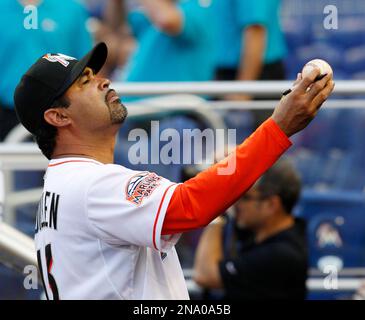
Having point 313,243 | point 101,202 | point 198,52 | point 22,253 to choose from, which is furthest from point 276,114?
point 198,52

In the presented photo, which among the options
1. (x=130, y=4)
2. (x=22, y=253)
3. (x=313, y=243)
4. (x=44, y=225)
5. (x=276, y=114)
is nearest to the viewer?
(x=276, y=114)

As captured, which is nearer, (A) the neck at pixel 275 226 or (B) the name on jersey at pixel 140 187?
(B) the name on jersey at pixel 140 187

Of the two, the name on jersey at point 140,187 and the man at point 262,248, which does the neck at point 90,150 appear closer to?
the name on jersey at point 140,187

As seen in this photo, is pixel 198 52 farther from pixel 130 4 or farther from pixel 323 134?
pixel 130 4


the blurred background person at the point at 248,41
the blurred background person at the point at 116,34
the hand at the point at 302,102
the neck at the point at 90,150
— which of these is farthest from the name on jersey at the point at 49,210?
the blurred background person at the point at 116,34

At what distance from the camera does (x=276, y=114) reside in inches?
114

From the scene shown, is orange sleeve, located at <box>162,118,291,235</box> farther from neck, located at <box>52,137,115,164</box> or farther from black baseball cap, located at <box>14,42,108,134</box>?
black baseball cap, located at <box>14,42,108,134</box>

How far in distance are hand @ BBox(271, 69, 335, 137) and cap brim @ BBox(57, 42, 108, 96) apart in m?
0.69

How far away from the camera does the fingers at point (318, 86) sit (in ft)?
9.23

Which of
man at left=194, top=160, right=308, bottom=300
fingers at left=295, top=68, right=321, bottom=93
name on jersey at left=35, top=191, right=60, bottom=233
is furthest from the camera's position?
man at left=194, top=160, right=308, bottom=300

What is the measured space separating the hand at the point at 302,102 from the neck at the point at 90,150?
0.59 metres

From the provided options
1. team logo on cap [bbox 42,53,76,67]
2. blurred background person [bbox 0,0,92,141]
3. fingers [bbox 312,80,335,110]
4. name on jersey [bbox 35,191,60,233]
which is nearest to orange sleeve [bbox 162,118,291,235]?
fingers [bbox 312,80,335,110]

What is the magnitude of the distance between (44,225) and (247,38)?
305 cm

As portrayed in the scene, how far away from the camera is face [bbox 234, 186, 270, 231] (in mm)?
4789
